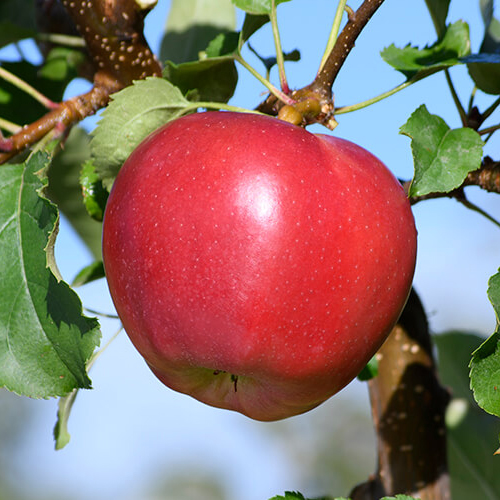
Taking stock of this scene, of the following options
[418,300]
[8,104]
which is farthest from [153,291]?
[8,104]

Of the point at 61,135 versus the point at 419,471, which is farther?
the point at 419,471

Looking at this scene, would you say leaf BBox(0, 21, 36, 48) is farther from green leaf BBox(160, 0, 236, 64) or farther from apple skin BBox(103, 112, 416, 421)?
apple skin BBox(103, 112, 416, 421)

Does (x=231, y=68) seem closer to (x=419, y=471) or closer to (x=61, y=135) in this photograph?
(x=61, y=135)

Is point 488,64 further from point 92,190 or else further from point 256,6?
point 92,190

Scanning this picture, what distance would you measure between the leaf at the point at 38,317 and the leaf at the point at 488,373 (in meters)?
0.32

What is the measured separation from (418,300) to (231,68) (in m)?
0.43

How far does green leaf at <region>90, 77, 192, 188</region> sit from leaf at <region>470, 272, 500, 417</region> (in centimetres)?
36

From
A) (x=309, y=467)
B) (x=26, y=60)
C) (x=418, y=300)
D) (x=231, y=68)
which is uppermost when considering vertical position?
(x=231, y=68)

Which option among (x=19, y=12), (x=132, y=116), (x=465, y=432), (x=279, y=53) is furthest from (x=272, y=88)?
(x=19, y=12)

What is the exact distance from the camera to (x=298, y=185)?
55 cm

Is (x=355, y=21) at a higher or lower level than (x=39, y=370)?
higher

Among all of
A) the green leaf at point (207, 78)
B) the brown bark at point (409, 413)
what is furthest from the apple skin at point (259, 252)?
the brown bark at point (409, 413)

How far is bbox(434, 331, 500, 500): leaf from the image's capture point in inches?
44.8

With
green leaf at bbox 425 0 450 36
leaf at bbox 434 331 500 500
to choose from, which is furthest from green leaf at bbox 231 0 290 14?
leaf at bbox 434 331 500 500
